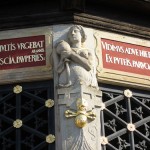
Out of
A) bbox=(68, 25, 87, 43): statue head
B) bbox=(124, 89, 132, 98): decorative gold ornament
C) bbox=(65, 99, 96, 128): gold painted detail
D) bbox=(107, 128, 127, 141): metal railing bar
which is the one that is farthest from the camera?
bbox=(124, 89, 132, 98): decorative gold ornament

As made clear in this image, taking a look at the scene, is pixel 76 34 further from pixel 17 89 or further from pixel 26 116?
pixel 26 116

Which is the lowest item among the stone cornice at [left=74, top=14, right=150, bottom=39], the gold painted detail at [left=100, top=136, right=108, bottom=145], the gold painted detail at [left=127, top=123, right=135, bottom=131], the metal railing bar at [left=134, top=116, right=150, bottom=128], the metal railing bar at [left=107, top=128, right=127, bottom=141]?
the gold painted detail at [left=100, top=136, right=108, bottom=145]

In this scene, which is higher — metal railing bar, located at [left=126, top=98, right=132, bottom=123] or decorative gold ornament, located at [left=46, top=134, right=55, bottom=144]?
metal railing bar, located at [left=126, top=98, right=132, bottom=123]

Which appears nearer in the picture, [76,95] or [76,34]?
[76,95]

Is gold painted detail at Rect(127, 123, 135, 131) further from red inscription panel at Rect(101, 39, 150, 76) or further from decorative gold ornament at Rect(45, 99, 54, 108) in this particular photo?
decorative gold ornament at Rect(45, 99, 54, 108)

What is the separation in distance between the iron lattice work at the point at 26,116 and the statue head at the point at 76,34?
1078 mm

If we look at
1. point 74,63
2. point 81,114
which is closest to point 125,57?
point 74,63

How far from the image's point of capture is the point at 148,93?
1681 cm

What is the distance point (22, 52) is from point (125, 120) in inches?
104

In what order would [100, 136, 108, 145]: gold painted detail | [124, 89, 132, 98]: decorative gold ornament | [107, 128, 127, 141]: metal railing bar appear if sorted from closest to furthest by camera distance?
[100, 136, 108, 145]: gold painted detail < [107, 128, 127, 141]: metal railing bar < [124, 89, 132, 98]: decorative gold ornament

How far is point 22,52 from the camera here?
652 inches

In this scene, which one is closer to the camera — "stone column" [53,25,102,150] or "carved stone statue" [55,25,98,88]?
"stone column" [53,25,102,150]

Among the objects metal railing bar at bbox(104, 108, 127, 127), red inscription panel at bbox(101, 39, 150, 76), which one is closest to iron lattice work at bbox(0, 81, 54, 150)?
metal railing bar at bbox(104, 108, 127, 127)

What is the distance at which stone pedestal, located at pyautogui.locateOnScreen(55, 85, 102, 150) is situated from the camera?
15195 millimetres
